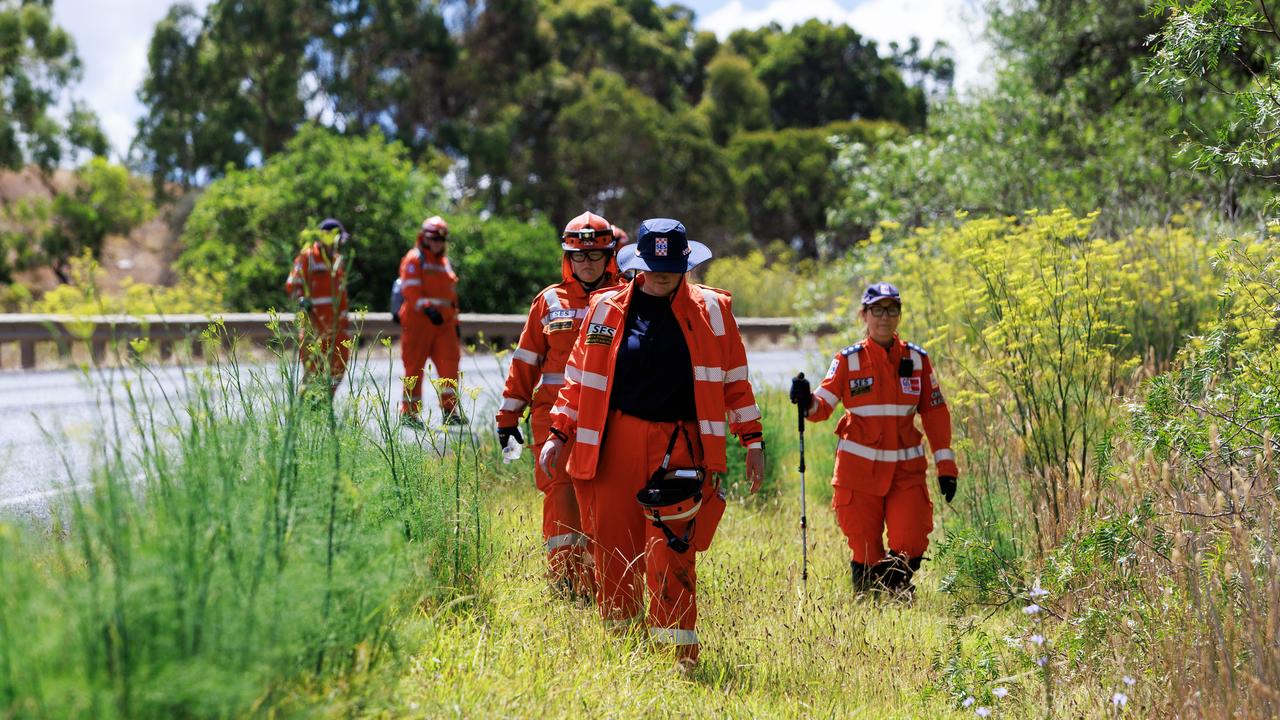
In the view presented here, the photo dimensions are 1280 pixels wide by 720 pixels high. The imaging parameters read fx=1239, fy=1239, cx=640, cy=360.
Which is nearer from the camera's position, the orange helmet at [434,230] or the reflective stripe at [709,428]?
the reflective stripe at [709,428]

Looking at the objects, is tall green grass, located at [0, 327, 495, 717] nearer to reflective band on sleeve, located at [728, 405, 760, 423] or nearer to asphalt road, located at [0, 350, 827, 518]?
asphalt road, located at [0, 350, 827, 518]

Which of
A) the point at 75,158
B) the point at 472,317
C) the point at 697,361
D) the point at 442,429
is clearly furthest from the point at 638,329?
the point at 75,158

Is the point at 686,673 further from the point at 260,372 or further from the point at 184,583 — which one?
the point at 184,583

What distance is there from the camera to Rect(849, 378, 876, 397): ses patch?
6098mm

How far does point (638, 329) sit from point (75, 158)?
30.3 metres

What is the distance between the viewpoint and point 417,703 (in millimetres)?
3244

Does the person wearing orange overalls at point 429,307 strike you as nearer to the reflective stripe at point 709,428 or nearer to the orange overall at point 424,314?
the orange overall at point 424,314

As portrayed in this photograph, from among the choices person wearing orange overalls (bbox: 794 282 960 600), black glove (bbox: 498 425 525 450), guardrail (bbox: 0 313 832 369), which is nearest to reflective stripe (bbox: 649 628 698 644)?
black glove (bbox: 498 425 525 450)

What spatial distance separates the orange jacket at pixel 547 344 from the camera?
554 centimetres

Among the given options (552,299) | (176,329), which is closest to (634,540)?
(552,299)

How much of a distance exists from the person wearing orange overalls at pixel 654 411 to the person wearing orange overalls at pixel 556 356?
616 mm

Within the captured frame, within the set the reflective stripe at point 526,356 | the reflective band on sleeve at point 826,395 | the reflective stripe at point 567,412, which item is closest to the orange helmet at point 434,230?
the reflective stripe at point 526,356

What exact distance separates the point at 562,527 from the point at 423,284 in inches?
197

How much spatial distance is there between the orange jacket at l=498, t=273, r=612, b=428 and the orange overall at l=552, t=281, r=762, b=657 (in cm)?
70
